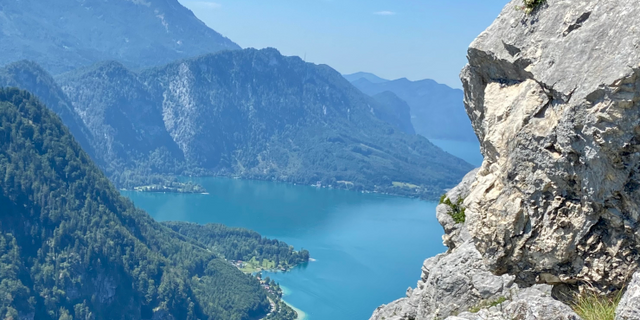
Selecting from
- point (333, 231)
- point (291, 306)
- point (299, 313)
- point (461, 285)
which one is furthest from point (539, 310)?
point (333, 231)

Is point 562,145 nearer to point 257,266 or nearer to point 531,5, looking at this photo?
point 531,5

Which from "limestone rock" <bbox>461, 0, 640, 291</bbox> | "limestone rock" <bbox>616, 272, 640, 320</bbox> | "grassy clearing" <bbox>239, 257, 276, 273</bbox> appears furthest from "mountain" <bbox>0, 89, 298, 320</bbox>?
"limestone rock" <bbox>616, 272, 640, 320</bbox>

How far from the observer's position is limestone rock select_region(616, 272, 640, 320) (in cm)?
544

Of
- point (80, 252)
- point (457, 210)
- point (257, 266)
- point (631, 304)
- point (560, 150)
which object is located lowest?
point (80, 252)

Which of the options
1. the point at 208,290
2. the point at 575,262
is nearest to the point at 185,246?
the point at 208,290

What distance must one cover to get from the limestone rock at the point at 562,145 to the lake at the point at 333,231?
66467 mm

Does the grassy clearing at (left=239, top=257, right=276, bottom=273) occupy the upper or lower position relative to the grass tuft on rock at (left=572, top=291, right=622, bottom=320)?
lower

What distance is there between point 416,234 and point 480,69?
114105mm

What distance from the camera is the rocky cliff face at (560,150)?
18.2 feet

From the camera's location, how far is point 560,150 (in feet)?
19.7

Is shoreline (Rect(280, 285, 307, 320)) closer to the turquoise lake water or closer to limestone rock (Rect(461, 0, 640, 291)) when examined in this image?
the turquoise lake water

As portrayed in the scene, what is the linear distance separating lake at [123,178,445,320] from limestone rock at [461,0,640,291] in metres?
66.5

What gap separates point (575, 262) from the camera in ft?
20.9

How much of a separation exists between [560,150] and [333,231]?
4687 inches
